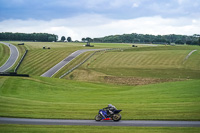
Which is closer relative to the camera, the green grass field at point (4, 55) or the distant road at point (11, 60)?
the distant road at point (11, 60)

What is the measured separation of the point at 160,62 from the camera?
261 feet

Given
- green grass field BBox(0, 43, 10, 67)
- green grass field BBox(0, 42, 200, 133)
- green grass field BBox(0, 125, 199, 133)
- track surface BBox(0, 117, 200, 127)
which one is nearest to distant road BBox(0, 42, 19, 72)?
green grass field BBox(0, 43, 10, 67)

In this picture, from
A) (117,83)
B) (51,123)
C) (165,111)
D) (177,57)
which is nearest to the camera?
(51,123)

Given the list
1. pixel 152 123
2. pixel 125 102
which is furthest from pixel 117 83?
pixel 152 123

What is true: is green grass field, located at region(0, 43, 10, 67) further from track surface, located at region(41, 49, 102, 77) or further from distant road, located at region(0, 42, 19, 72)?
track surface, located at region(41, 49, 102, 77)

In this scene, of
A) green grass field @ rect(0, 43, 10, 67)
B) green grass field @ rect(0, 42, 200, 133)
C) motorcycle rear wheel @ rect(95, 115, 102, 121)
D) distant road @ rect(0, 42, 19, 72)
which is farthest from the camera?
green grass field @ rect(0, 43, 10, 67)

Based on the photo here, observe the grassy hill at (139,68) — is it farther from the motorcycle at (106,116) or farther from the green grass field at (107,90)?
the motorcycle at (106,116)

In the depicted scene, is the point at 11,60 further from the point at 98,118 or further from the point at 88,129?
the point at 88,129

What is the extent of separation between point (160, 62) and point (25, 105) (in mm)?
55652

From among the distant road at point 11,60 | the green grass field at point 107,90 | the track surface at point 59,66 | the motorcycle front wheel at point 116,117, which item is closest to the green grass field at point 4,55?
the distant road at point 11,60

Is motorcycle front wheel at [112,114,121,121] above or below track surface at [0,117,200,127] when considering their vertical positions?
above

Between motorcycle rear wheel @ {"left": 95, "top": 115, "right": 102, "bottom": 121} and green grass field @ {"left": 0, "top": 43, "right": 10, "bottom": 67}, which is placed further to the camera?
green grass field @ {"left": 0, "top": 43, "right": 10, "bottom": 67}

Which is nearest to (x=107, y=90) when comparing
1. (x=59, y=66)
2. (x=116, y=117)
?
(x=116, y=117)

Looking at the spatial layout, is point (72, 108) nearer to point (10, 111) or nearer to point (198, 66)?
point (10, 111)
